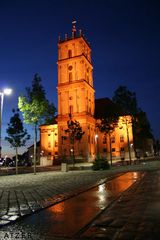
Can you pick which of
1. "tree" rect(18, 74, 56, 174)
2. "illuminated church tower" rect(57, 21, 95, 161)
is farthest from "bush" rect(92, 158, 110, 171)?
"illuminated church tower" rect(57, 21, 95, 161)

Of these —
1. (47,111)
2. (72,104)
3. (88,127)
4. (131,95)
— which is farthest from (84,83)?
(47,111)

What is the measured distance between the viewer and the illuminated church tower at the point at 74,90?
79.0 metres

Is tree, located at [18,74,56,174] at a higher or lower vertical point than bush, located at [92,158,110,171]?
higher

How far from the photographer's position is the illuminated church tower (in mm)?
79000

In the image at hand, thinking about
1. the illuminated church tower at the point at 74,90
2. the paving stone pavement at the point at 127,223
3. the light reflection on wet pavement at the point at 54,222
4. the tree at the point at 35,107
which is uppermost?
the illuminated church tower at the point at 74,90

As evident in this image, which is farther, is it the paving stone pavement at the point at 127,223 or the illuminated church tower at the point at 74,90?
the illuminated church tower at the point at 74,90

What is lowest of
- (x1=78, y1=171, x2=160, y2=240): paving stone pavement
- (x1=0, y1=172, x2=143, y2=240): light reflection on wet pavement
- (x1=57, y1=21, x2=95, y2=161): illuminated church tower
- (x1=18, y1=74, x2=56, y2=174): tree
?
(x1=0, y1=172, x2=143, y2=240): light reflection on wet pavement

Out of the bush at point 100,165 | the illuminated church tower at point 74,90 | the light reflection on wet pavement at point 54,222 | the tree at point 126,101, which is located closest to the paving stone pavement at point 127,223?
the light reflection on wet pavement at point 54,222

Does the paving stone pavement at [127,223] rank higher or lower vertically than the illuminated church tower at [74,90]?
lower

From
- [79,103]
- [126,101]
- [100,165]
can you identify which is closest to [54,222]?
[100,165]

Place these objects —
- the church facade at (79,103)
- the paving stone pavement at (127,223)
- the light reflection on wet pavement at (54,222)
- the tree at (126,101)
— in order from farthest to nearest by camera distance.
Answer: the church facade at (79,103) → the tree at (126,101) → the light reflection on wet pavement at (54,222) → the paving stone pavement at (127,223)

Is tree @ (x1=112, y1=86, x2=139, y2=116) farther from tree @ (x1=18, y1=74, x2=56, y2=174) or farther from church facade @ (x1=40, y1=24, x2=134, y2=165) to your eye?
church facade @ (x1=40, y1=24, x2=134, y2=165)

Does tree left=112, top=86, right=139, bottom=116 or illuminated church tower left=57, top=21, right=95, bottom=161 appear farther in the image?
illuminated church tower left=57, top=21, right=95, bottom=161

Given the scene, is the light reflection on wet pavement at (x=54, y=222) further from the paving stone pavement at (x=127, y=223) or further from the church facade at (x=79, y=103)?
the church facade at (x=79, y=103)
